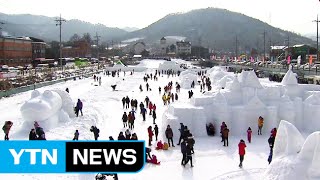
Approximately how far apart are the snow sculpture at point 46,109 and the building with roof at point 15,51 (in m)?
54.1

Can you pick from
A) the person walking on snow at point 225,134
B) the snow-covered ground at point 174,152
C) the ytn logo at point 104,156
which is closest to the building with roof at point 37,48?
the snow-covered ground at point 174,152

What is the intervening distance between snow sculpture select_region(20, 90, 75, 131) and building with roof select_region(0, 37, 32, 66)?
54102mm

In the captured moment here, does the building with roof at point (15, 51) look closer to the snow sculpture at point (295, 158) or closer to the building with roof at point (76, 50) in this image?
the building with roof at point (76, 50)

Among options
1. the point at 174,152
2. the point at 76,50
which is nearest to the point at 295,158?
the point at 174,152

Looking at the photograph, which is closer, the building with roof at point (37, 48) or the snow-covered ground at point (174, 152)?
the snow-covered ground at point (174, 152)

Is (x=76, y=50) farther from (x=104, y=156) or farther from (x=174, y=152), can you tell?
(x=104, y=156)

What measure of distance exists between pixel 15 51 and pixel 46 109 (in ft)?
213

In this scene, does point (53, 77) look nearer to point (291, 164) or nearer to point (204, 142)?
point (204, 142)

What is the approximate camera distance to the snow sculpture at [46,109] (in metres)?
19.4

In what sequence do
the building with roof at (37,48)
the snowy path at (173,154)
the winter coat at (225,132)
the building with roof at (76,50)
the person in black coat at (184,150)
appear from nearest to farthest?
1. the snowy path at (173,154)
2. the person in black coat at (184,150)
3. the winter coat at (225,132)
4. the building with roof at (37,48)
5. the building with roof at (76,50)

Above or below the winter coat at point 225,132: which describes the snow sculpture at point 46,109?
above

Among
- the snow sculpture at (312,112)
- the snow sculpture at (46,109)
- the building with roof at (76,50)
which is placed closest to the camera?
the snow sculpture at (46,109)

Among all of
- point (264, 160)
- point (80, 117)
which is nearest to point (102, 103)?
point (80, 117)

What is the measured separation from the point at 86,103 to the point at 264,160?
1822 cm
